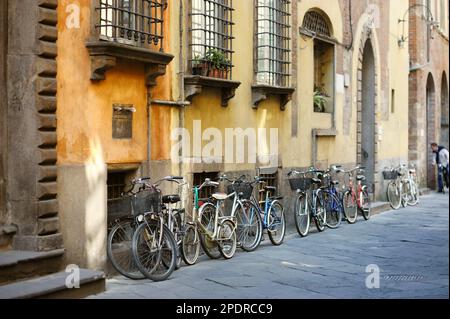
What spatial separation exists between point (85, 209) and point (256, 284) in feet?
6.84

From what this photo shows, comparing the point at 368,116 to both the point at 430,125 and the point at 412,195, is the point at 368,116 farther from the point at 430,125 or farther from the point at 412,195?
the point at 430,125

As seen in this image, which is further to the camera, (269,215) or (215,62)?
(269,215)

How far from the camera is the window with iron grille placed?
460 inches

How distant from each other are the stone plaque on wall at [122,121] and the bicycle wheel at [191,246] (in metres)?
1.42

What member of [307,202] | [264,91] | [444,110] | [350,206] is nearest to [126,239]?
[264,91]

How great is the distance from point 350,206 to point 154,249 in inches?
286

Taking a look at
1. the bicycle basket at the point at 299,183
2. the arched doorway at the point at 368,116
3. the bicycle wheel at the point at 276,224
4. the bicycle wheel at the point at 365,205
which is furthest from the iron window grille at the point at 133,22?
the arched doorway at the point at 368,116

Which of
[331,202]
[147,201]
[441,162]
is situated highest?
[441,162]

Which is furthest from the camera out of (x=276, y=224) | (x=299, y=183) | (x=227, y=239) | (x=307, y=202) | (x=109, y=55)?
(x=307, y=202)

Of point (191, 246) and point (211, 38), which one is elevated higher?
point (211, 38)

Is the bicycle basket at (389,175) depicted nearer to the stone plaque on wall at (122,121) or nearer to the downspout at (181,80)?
the downspout at (181,80)

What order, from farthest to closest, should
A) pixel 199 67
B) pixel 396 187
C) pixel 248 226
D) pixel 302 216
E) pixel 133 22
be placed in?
pixel 396 187 < pixel 302 216 < pixel 248 226 < pixel 199 67 < pixel 133 22

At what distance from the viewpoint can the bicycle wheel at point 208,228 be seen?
9.13 meters

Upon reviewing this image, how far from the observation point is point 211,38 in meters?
10.2
